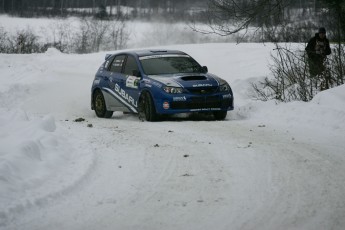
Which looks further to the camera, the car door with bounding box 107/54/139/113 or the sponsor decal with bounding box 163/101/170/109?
the car door with bounding box 107/54/139/113

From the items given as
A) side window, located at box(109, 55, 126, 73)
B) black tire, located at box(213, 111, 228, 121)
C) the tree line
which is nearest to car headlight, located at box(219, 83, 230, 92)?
black tire, located at box(213, 111, 228, 121)

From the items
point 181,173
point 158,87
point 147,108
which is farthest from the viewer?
point 147,108

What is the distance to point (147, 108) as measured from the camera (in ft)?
40.0

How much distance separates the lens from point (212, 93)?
39.5 ft

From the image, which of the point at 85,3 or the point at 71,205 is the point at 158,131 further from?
the point at 85,3

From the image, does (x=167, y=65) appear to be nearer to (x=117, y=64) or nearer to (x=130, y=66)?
(x=130, y=66)

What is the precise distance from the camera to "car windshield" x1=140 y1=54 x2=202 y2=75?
1273cm

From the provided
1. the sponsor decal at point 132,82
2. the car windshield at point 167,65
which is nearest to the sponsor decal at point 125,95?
the sponsor decal at point 132,82

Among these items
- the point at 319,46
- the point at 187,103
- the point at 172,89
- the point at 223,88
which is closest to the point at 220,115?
the point at 223,88

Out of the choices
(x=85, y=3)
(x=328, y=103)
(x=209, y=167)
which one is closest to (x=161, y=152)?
(x=209, y=167)

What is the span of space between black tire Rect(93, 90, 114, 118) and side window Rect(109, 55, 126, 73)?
0.79 meters

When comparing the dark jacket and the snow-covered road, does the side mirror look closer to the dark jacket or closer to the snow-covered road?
the snow-covered road

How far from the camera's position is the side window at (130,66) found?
13.1 metres

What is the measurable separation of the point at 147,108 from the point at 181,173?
5709 mm
